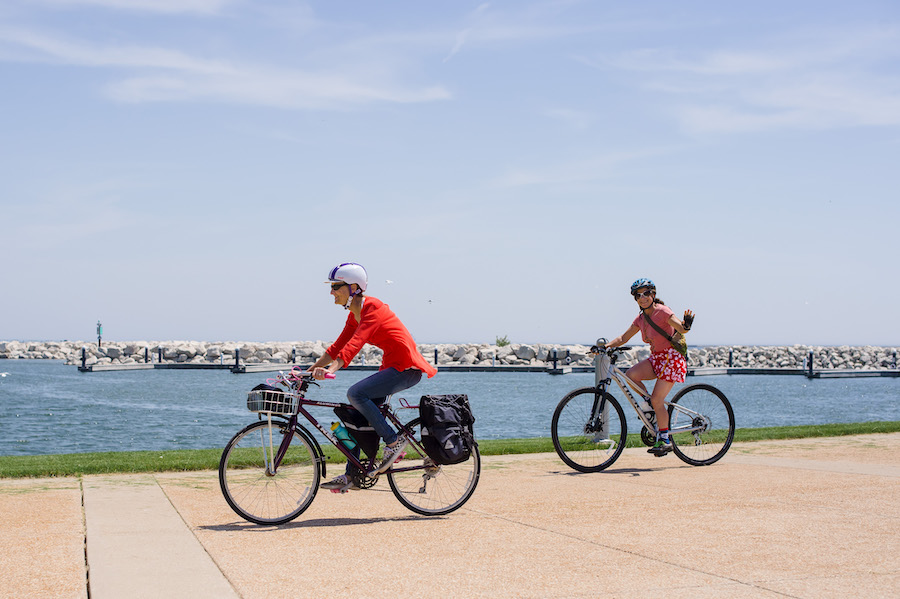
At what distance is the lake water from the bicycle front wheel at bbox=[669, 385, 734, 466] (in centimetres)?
838

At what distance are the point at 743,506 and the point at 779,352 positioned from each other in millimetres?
83532

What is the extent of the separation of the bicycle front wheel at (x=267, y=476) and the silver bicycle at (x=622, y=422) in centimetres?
327

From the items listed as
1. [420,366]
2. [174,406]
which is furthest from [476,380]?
[420,366]

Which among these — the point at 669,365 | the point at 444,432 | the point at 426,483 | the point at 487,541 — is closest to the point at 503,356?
the point at 669,365

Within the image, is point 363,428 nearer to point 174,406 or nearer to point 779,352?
point 174,406

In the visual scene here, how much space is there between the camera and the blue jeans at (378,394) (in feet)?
21.3

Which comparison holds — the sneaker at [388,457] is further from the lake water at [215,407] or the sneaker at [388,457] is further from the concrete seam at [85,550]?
the lake water at [215,407]

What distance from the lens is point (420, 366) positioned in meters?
6.68

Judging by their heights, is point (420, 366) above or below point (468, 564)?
above

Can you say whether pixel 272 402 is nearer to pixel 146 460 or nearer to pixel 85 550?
pixel 85 550

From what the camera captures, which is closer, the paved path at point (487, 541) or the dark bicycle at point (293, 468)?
the paved path at point (487, 541)

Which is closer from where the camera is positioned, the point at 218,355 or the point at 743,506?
the point at 743,506

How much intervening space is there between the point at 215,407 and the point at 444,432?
3167 cm

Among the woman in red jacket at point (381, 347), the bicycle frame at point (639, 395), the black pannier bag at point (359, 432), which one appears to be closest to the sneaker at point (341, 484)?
the woman in red jacket at point (381, 347)
